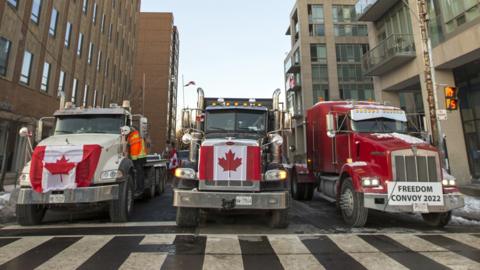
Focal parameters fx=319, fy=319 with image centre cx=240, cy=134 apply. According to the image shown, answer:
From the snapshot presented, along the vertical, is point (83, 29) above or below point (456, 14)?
above

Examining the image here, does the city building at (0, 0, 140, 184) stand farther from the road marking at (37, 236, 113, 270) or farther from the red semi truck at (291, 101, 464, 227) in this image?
the red semi truck at (291, 101, 464, 227)

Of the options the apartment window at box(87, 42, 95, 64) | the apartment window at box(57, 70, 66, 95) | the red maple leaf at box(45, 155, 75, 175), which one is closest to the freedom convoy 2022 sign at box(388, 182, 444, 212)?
the red maple leaf at box(45, 155, 75, 175)

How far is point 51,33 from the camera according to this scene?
68.4 ft

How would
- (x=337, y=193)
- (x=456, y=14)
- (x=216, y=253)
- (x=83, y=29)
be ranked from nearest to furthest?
(x=216, y=253), (x=337, y=193), (x=456, y=14), (x=83, y=29)

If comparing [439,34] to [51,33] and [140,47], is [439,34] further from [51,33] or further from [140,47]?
[140,47]

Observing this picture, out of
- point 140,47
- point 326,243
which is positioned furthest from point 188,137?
point 140,47

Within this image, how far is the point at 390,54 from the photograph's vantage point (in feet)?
60.6

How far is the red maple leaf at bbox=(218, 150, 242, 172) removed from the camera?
269 inches

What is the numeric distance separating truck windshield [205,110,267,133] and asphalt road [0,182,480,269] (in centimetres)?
239

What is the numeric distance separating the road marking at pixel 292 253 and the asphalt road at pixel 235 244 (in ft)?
0.05

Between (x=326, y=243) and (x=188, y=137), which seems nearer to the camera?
(x=326, y=243)

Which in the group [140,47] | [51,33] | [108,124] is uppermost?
[140,47]

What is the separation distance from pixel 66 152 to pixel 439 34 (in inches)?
666

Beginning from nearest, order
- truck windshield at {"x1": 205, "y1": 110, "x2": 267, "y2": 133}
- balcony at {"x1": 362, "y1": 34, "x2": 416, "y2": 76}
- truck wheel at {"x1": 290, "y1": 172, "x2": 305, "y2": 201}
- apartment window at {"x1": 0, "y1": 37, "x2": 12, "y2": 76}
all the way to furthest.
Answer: truck windshield at {"x1": 205, "y1": 110, "x2": 267, "y2": 133} → truck wheel at {"x1": 290, "y1": 172, "x2": 305, "y2": 201} → apartment window at {"x1": 0, "y1": 37, "x2": 12, "y2": 76} → balcony at {"x1": 362, "y1": 34, "x2": 416, "y2": 76}
